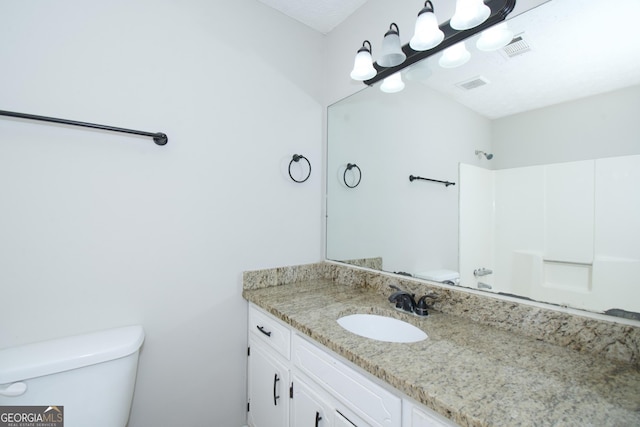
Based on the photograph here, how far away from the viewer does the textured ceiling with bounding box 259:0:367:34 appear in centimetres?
165

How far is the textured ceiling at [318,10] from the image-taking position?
165 cm

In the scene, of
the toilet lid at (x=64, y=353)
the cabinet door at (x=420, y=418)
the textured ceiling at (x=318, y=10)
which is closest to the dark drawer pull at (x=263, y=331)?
the toilet lid at (x=64, y=353)

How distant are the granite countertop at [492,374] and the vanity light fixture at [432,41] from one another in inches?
47.5

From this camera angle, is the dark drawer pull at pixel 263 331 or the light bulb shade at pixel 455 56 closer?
the light bulb shade at pixel 455 56

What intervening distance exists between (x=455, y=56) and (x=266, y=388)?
1.86 m

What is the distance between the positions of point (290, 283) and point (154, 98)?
1.27 m

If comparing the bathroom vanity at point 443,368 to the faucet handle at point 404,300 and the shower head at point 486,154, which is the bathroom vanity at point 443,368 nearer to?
the faucet handle at point 404,300

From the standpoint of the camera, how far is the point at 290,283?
5.79 ft

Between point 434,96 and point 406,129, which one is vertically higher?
point 434,96

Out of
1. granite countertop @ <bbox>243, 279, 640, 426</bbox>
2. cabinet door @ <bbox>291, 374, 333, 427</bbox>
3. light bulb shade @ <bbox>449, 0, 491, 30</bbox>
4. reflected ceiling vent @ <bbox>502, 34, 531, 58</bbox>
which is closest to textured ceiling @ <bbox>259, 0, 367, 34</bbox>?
light bulb shade @ <bbox>449, 0, 491, 30</bbox>

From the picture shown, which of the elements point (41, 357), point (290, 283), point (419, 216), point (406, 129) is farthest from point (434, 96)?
point (41, 357)

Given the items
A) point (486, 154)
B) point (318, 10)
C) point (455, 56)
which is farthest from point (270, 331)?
point (318, 10)

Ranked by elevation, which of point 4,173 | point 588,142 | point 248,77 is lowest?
point 4,173

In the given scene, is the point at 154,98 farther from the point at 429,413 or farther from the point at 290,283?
the point at 429,413
